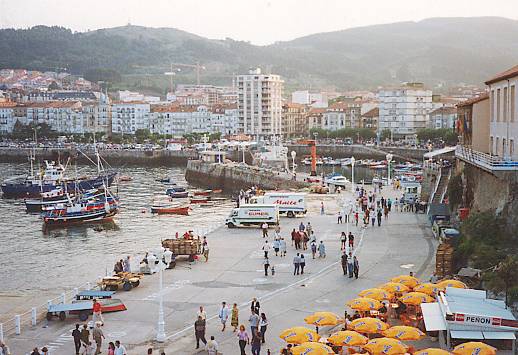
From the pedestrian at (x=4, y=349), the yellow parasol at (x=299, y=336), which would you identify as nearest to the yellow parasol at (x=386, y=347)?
the yellow parasol at (x=299, y=336)

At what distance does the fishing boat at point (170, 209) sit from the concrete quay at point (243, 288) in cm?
1984

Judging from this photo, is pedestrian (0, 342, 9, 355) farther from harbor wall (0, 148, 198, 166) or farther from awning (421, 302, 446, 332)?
harbor wall (0, 148, 198, 166)

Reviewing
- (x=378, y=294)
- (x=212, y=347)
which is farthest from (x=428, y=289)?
(x=212, y=347)

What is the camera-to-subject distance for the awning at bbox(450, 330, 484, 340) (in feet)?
54.3

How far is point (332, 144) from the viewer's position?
137250 millimetres

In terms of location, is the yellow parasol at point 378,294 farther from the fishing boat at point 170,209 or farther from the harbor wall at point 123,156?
the harbor wall at point 123,156

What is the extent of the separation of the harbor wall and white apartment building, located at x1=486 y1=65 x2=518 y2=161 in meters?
86.8

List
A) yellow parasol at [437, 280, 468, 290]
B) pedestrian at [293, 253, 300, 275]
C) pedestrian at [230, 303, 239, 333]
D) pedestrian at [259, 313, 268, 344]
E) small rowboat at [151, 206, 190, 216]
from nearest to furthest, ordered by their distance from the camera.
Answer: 1. pedestrian at [259, 313, 268, 344]
2. pedestrian at [230, 303, 239, 333]
3. yellow parasol at [437, 280, 468, 290]
4. pedestrian at [293, 253, 300, 275]
5. small rowboat at [151, 206, 190, 216]

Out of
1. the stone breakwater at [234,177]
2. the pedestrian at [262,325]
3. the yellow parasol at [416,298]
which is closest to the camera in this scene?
the pedestrian at [262,325]

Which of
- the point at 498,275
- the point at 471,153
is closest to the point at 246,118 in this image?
the point at 471,153

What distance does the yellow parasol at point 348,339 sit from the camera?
648 inches

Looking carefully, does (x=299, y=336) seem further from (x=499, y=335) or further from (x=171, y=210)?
(x=171, y=210)

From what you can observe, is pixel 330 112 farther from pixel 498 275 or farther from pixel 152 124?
pixel 498 275

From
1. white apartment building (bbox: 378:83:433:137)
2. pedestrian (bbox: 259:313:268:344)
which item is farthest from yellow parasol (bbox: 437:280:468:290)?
white apartment building (bbox: 378:83:433:137)
